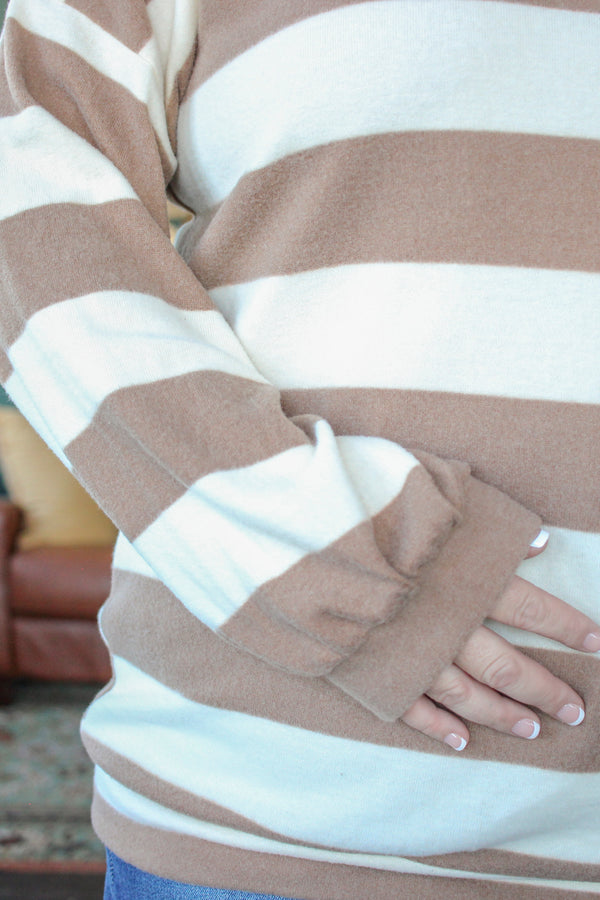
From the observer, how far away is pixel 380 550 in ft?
1.40

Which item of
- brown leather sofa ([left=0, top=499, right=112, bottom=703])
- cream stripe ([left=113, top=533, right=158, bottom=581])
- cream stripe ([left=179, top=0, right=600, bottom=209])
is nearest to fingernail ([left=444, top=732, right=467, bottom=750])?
cream stripe ([left=113, top=533, right=158, bottom=581])

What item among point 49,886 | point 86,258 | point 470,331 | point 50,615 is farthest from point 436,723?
point 50,615

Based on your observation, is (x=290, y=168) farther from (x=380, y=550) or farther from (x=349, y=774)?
(x=349, y=774)

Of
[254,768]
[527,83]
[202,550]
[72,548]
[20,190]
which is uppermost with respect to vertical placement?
[527,83]

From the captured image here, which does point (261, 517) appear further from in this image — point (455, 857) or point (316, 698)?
point (455, 857)

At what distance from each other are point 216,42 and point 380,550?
0.37 metres

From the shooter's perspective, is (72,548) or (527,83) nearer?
(527,83)

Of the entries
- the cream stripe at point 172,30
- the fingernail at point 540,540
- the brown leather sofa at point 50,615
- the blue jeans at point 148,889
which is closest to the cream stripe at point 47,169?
the cream stripe at point 172,30

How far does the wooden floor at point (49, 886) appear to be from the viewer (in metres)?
1.52

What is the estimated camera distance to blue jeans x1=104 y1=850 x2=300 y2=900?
489 millimetres

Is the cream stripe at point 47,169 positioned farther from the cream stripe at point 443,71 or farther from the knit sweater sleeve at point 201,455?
the cream stripe at point 443,71

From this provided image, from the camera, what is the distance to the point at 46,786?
1.88 metres

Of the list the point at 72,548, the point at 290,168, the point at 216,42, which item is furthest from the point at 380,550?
the point at 72,548

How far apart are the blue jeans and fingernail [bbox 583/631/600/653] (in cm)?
24
